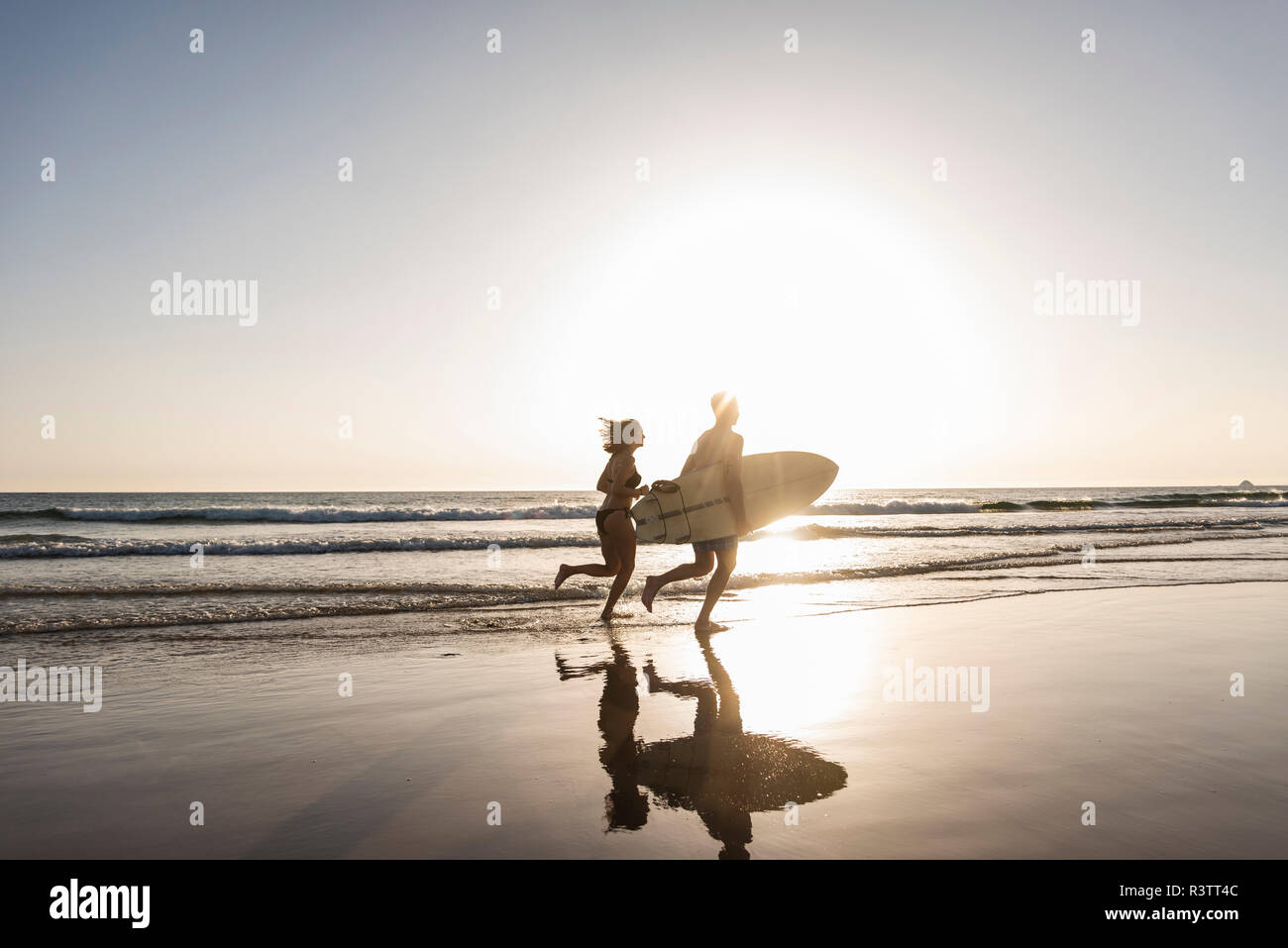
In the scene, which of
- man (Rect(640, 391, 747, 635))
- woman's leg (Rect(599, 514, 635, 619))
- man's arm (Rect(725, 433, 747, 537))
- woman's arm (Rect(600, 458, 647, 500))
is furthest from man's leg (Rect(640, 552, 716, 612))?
woman's arm (Rect(600, 458, 647, 500))

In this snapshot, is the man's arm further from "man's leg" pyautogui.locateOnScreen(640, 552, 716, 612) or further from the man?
"man's leg" pyautogui.locateOnScreen(640, 552, 716, 612)

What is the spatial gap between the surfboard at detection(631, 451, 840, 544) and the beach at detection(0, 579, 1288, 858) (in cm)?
138

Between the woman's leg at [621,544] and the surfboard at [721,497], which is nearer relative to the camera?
the surfboard at [721,497]

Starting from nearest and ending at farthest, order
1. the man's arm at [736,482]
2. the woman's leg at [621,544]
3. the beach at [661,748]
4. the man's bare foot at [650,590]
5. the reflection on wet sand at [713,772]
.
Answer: the beach at [661,748] → the reflection on wet sand at [713,772] → the man's arm at [736,482] → the man's bare foot at [650,590] → the woman's leg at [621,544]

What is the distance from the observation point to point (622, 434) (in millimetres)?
8445

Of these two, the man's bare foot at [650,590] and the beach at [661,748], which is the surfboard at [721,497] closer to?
the man's bare foot at [650,590]

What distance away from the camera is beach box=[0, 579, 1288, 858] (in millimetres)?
2881

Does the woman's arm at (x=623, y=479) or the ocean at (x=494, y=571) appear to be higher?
the woman's arm at (x=623, y=479)

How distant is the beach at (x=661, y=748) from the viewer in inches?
113

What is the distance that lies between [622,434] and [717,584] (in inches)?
81.8

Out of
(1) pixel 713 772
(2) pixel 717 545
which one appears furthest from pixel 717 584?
(1) pixel 713 772

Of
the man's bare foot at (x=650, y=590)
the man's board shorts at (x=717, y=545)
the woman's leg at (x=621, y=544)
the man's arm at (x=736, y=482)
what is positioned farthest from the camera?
the woman's leg at (x=621, y=544)

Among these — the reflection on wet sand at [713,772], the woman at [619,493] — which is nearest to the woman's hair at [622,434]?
the woman at [619,493]
